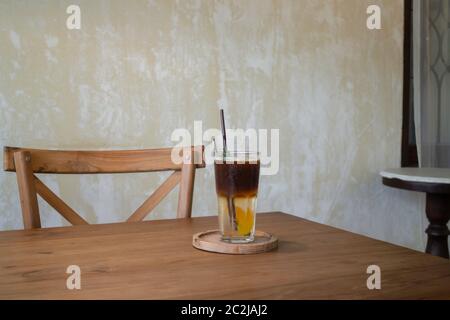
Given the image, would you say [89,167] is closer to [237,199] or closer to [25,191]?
[25,191]

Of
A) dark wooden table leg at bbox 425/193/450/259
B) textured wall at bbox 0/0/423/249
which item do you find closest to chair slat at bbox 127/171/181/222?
textured wall at bbox 0/0/423/249

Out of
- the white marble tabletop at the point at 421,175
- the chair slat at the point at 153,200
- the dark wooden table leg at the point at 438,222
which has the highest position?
the chair slat at the point at 153,200

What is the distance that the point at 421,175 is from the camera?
236 centimetres

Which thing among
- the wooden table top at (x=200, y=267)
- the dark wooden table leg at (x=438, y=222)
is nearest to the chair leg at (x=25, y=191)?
the wooden table top at (x=200, y=267)

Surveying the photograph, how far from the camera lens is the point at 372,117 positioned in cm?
282

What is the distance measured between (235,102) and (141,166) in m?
1.10

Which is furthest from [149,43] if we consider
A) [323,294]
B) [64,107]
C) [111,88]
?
[323,294]

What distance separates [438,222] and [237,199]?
1.82 m

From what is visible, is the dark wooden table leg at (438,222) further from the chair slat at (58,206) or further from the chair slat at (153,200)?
the chair slat at (58,206)

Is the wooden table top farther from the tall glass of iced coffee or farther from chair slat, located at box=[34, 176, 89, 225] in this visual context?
chair slat, located at box=[34, 176, 89, 225]

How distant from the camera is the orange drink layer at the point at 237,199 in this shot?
93cm

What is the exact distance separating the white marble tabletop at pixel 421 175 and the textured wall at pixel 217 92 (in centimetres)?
29

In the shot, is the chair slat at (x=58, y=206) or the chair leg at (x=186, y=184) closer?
the chair slat at (x=58, y=206)

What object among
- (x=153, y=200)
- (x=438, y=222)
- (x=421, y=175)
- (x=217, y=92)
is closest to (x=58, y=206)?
(x=153, y=200)
